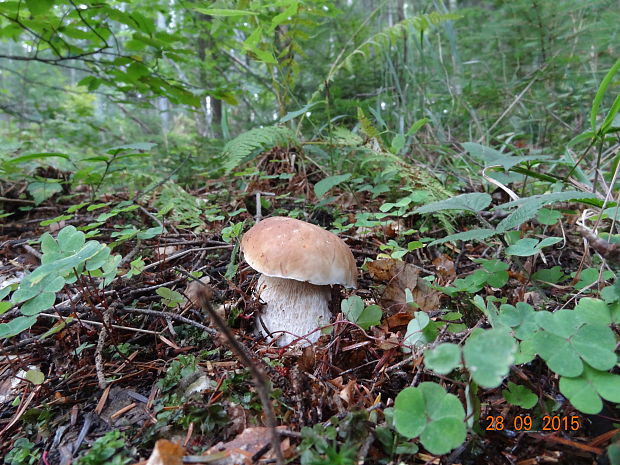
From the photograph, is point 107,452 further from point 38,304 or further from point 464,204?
point 464,204

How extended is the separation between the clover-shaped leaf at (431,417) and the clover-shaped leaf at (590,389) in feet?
0.78

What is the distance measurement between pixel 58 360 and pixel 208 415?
27.6 inches

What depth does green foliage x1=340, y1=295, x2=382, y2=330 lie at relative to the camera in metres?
1.21

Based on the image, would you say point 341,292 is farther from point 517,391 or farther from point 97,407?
point 97,407

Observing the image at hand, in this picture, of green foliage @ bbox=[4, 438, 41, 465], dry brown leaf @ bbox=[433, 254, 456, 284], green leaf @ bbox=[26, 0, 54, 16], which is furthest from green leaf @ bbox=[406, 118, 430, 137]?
green leaf @ bbox=[26, 0, 54, 16]

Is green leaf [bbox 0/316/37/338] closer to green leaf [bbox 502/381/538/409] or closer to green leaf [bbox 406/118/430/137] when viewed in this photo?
green leaf [bbox 502/381/538/409]

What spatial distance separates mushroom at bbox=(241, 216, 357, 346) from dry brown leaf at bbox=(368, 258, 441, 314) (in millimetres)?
195

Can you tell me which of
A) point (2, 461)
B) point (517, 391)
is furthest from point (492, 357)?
point (2, 461)

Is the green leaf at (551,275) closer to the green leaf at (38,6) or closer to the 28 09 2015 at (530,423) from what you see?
the 28 09 2015 at (530,423)

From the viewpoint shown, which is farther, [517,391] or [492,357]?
[517,391]

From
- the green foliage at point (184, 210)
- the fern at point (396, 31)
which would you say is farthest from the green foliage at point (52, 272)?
the fern at point (396, 31)

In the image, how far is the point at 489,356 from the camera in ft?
2.09

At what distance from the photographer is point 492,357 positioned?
633 millimetres

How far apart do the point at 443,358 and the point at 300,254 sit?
704 millimetres
